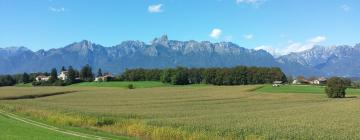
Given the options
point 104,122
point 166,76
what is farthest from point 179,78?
point 104,122

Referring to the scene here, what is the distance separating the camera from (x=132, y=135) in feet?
124

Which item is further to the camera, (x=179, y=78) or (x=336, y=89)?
(x=179, y=78)

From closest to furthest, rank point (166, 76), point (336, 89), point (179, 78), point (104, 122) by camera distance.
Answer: point (104, 122), point (336, 89), point (179, 78), point (166, 76)

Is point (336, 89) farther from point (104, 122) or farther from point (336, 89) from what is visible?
point (104, 122)

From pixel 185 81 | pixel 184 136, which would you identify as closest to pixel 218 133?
pixel 184 136

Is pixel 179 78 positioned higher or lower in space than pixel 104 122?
higher

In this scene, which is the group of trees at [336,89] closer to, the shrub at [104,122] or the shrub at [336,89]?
the shrub at [336,89]

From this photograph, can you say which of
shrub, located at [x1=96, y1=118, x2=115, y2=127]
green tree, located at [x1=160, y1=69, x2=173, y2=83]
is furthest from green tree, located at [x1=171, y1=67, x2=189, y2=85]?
shrub, located at [x1=96, y1=118, x2=115, y2=127]

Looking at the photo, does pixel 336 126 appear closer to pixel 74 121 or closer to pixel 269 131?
pixel 269 131

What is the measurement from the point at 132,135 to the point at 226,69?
534ft

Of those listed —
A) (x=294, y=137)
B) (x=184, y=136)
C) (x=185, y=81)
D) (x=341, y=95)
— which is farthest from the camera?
(x=185, y=81)

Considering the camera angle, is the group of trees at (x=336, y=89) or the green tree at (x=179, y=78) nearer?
the group of trees at (x=336, y=89)

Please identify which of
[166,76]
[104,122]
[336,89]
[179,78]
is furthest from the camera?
[166,76]

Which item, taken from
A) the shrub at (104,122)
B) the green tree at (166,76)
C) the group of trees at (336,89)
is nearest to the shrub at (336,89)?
the group of trees at (336,89)
